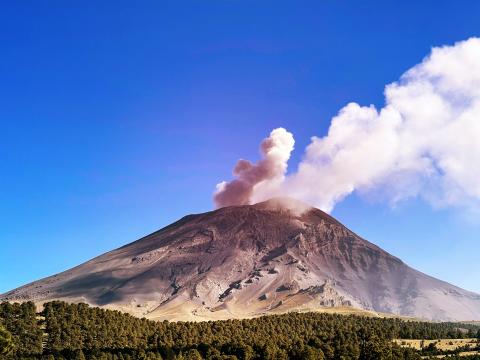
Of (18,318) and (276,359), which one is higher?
(18,318)

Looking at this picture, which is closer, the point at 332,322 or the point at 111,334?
the point at 111,334

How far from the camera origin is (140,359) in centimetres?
10419

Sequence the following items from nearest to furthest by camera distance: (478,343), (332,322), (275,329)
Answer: (478,343), (275,329), (332,322)

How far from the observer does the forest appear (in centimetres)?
10400

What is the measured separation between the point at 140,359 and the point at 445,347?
74.5 m

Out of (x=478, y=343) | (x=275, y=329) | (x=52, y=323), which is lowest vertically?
(x=478, y=343)

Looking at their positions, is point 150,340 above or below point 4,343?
below

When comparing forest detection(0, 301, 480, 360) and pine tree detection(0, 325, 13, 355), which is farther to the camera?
forest detection(0, 301, 480, 360)

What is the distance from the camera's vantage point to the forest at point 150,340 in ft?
341

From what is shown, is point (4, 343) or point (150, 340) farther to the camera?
point (150, 340)

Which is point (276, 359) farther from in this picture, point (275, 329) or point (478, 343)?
point (478, 343)

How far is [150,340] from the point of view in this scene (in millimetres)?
125000

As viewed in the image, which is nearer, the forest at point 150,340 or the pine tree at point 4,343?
the pine tree at point 4,343

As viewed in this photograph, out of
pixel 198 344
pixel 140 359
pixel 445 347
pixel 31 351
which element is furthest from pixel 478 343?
pixel 31 351
